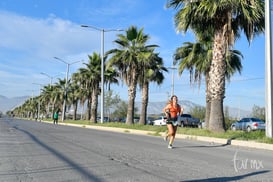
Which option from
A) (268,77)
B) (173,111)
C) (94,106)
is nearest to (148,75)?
(94,106)

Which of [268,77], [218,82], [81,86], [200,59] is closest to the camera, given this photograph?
[268,77]

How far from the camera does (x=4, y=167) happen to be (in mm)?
8891

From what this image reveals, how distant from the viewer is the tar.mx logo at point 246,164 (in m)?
9.31

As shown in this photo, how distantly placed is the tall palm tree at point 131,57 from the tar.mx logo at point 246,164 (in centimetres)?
2110

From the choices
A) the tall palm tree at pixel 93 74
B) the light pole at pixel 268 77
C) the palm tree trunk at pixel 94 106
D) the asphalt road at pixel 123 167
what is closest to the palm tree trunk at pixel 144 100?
the palm tree trunk at pixel 94 106

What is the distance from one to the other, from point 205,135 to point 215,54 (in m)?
4.10

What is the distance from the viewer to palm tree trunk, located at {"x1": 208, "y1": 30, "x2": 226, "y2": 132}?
65.0 ft

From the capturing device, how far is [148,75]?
109ft

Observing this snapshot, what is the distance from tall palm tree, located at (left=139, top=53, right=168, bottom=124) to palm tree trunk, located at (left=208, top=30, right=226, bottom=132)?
12.3 meters

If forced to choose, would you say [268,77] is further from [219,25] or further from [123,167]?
[123,167]

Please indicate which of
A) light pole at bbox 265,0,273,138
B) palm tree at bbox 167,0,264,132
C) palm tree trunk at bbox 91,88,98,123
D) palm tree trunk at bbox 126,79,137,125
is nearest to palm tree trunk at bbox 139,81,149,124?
palm tree trunk at bbox 126,79,137,125

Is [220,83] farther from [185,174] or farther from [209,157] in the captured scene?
[185,174]

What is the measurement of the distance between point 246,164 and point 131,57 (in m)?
22.4

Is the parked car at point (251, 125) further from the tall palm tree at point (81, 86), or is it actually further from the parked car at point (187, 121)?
the tall palm tree at point (81, 86)
